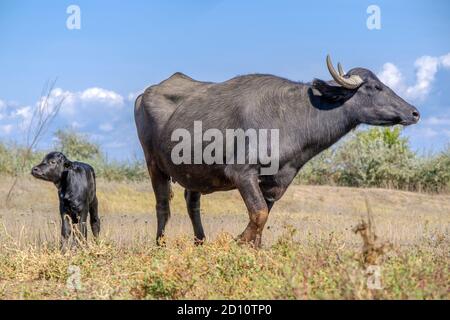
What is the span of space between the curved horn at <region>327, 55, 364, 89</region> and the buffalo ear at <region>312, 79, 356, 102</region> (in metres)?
0.14

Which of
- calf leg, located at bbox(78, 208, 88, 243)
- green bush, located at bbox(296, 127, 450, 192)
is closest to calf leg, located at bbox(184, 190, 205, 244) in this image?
calf leg, located at bbox(78, 208, 88, 243)

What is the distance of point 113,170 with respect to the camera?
30.6 meters

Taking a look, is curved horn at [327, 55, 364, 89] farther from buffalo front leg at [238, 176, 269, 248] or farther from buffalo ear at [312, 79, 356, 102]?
buffalo front leg at [238, 176, 269, 248]

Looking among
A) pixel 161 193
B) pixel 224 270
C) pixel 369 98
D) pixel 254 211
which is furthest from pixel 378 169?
pixel 224 270

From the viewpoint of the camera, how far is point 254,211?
8.01 meters

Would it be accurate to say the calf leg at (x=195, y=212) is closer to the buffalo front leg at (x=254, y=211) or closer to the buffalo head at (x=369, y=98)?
the buffalo front leg at (x=254, y=211)

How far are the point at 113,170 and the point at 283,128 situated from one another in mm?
22759

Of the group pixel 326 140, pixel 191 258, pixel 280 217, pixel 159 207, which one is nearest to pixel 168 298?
pixel 191 258

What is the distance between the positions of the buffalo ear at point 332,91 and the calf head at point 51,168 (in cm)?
415

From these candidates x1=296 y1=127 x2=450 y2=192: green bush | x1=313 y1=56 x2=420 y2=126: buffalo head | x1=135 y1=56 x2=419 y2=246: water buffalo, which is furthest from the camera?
x1=296 y1=127 x2=450 y2=192: green bush

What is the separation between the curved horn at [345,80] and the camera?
852 cm

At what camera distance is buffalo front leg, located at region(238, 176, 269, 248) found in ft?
26.3

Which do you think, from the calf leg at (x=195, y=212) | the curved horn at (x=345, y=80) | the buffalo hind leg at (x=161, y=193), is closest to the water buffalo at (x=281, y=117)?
the curved horn at (x=345, y=80)
